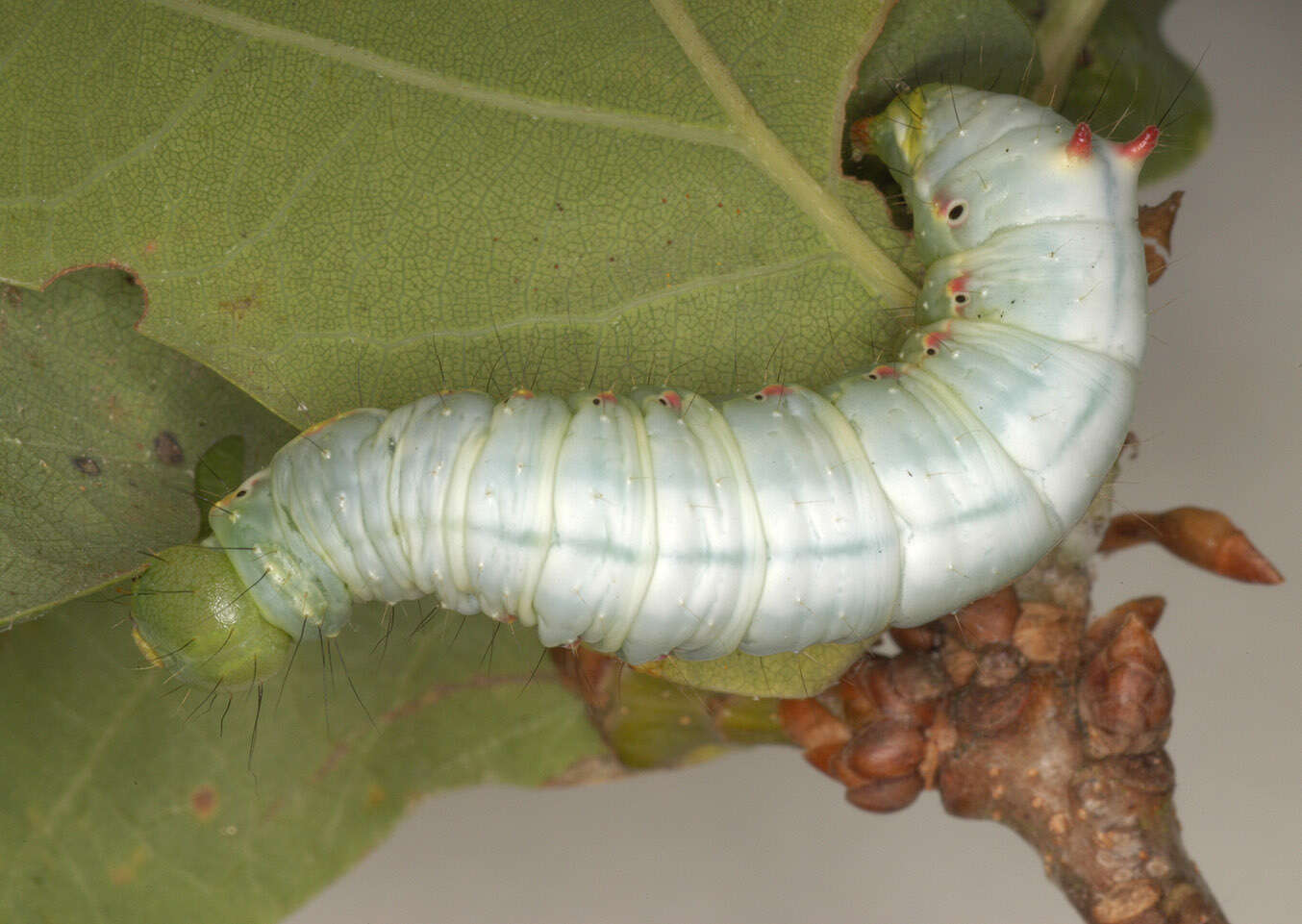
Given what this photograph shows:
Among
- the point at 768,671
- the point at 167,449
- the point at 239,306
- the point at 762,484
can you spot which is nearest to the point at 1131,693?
the point at 768,671

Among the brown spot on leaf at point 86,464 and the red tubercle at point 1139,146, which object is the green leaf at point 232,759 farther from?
the red tubercle at point 1139,146

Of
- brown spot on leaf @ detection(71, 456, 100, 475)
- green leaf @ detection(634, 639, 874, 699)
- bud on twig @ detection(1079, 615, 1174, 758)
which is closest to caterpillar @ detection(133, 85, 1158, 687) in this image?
green leaf @ detection(634, 639, 874, 699)

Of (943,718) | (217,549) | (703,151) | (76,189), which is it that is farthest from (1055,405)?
(76,189)

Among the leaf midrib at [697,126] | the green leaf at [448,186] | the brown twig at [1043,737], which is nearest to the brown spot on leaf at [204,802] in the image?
the green leaf at [448,186]

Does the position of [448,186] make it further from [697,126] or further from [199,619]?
[199,619]

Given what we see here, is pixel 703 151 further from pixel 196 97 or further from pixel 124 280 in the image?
pixel 124 280

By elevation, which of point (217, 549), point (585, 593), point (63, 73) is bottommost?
point (585, 593)
